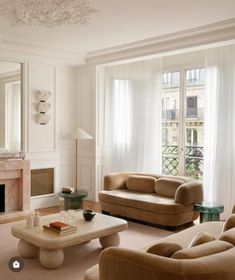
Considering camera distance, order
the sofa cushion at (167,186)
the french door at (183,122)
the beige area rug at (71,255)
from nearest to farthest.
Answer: the beige area rug at (71,255) < the sofa cushion at (167,186) < the french door at (183,122)

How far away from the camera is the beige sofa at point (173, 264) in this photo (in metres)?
1.80

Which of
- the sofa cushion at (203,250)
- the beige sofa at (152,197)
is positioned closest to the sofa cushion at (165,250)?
the sofa cushion at (203,250)

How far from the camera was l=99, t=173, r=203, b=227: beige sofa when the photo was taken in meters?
4.75

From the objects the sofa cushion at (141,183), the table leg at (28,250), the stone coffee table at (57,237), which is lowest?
the table leg at (28,250)

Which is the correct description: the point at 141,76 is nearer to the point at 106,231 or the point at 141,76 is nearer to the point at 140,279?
the point at 106,231

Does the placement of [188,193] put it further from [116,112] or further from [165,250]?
[165,250]

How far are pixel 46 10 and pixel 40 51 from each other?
243 cm

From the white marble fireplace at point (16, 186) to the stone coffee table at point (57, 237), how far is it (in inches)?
67.6

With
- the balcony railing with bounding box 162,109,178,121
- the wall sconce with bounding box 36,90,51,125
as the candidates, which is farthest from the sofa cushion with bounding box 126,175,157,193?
the wall sconce with bounding box 36,90,51,125

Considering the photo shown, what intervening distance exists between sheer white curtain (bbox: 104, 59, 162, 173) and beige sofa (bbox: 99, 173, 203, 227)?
0.59m

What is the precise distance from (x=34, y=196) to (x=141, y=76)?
2908mm

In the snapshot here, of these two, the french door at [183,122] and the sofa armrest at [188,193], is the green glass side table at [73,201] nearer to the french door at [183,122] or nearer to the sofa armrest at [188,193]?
the french door at [183,122]

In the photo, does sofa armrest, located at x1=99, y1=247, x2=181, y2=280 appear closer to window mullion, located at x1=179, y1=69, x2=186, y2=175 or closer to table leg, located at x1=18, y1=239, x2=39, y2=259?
table leg, located at x1=18, y1=239, x2=39, y2=259

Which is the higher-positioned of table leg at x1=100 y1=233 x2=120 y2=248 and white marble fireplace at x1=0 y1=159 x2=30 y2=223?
white marble fireplace at x1=0 y1=159 x2=30 y2=223
